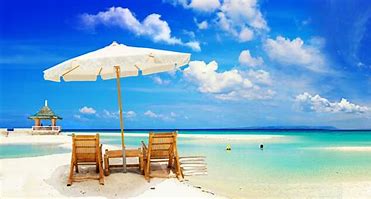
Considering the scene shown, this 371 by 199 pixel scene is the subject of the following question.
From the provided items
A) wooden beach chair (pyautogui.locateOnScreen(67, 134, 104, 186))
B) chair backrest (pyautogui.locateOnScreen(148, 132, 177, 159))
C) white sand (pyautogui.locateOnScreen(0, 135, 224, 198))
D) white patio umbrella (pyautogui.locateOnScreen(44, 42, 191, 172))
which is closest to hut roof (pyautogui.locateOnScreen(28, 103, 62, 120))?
white sand (pyautogui.locateOnScreen(0, 135, 224, 198))

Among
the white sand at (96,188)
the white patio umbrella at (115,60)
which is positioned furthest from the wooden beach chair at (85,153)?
the white patio umbrella at (115,60)

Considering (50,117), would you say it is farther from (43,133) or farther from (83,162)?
(83,162)

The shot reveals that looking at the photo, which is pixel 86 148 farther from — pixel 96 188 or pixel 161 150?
pixel 161 150

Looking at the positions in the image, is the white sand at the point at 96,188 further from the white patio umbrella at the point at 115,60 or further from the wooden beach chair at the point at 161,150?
the white patio umbrella at the point at 115,60

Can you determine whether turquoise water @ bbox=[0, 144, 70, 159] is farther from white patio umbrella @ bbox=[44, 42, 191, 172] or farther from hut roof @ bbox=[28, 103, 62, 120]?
hut roof @ bbox=[28, 103, 62, 120]

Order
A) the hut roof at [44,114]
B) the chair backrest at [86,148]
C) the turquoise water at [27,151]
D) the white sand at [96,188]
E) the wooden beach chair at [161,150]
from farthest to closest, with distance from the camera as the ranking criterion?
the hut roof at [44,114] < the turquoise water at [27,151] < the wooden beach chair at [161,150] < the chair backrest at [86,148] < the white sand at [96,188]

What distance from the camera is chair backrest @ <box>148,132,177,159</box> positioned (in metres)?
7.73

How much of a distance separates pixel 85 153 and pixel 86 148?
10 cm

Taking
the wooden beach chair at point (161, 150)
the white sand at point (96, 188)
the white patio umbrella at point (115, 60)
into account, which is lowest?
the white sand at point (96, 188)

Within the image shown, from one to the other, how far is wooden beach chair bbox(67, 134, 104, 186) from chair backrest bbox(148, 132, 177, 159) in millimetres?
953

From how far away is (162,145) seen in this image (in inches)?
309

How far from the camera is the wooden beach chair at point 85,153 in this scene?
734 cm

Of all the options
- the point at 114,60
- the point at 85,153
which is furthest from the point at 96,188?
the point at 114,60

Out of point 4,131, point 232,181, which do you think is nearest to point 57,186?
point 232,181
